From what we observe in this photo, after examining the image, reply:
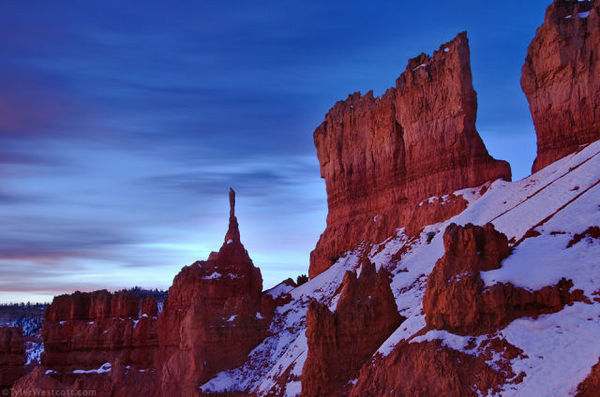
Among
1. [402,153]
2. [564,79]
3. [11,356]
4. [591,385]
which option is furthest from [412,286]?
[11,356]

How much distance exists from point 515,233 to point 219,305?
39.4 meters

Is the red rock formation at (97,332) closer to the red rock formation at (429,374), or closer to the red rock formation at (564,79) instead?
the red rock formation at (564,79)

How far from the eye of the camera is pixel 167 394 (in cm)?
6291

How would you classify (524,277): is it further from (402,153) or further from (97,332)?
(97,332)

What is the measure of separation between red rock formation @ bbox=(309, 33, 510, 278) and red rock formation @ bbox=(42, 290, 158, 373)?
22.4m

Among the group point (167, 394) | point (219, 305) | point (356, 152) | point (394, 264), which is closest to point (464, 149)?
point (394, 264)

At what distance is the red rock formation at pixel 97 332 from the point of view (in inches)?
3100

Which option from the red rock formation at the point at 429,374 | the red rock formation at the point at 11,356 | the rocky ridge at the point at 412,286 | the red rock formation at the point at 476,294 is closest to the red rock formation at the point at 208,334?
the rocky ridge at the point at 412,286

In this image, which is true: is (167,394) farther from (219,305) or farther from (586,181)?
(586,181)

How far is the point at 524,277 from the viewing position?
31031 mm

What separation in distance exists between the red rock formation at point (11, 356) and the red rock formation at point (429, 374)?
60912mm

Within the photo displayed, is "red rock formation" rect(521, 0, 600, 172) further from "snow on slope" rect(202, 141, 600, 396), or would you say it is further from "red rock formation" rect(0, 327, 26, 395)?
"red rock formation" rect(0, 327, 26, 395)

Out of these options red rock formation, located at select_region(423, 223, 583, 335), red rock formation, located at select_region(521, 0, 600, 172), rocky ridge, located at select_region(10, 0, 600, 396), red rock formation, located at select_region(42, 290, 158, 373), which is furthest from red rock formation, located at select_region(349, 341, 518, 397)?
red rock formation, located at select_region(42, 290, 158, 373)

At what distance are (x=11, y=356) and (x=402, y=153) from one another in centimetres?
5256
